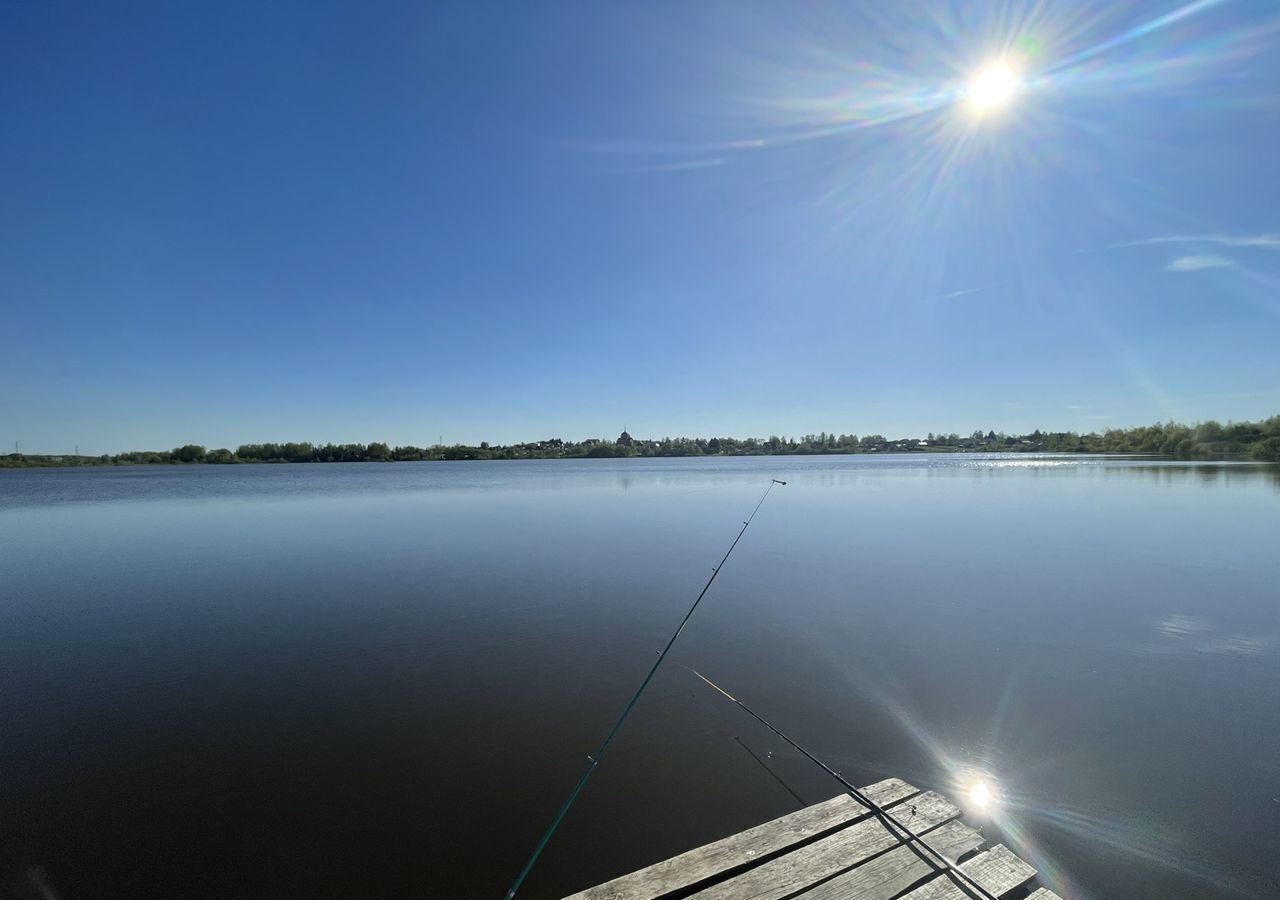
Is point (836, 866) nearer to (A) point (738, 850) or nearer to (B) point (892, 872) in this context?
(B) point (892, 872)

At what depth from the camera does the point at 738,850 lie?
2996mm

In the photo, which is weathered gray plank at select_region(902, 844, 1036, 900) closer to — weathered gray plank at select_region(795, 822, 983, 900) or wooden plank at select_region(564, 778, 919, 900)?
weathered gray plank at select_region(795, 822, 983, 900)

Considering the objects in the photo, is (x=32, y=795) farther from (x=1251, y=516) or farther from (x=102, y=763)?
(x=1251, y=516)

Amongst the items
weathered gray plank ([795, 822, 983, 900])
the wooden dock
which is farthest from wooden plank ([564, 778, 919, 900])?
weathered gray plank ([795, 822, 983, 900])

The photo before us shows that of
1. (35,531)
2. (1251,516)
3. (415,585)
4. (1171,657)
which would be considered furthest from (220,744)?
(1251,516)

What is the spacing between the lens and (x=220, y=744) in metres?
4.72

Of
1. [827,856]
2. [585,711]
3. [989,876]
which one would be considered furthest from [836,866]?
[585,711]

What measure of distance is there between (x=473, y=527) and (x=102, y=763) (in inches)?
511

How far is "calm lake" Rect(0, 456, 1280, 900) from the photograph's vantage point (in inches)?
136

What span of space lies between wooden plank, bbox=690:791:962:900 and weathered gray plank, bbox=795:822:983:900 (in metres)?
0.05

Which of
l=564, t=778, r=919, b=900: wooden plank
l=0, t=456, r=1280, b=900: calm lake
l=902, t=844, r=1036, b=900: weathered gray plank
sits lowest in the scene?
l=0, t=456, r=1280, b=900: calm lake

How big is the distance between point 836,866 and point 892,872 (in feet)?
0.95

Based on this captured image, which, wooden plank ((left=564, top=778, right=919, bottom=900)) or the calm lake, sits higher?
wooden plank ((left=564, top=778, right=919, bottom=900))

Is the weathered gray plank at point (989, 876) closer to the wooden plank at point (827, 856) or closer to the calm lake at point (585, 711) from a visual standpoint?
the wooden plank at point (827, 856)
